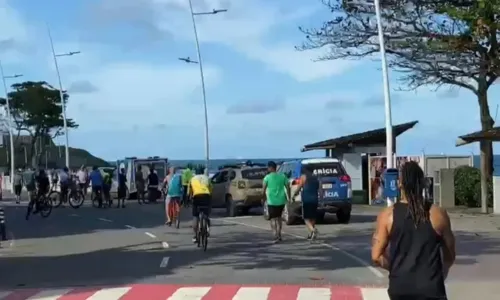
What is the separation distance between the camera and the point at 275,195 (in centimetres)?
2014

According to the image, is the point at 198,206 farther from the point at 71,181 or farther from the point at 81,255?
the point at 71,181

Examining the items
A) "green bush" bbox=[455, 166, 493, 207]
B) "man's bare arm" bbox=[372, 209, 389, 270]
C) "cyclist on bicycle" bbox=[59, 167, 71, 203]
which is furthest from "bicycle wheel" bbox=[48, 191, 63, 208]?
"man's bare arm" bbox=[372, 209, 389, 270]

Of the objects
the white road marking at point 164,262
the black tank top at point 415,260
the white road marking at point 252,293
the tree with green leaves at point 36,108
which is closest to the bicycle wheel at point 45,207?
the white road marking at point 164,262

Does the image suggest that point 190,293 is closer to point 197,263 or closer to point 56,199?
point 197,263

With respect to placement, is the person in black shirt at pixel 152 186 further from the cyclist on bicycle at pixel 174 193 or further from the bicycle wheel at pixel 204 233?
the bicycle wheel at pixel 204 233

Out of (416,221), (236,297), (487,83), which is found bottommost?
(236,297)

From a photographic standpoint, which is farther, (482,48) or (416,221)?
(482,48)

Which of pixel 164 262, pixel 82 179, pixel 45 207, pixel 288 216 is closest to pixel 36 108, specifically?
pixel 82 179

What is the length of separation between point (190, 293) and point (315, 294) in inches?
66.5

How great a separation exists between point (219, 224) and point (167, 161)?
20626 mm

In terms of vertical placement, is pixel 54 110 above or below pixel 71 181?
above

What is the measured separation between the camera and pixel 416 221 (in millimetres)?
6188

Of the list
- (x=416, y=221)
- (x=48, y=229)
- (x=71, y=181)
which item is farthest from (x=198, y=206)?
(x=71, y=181)

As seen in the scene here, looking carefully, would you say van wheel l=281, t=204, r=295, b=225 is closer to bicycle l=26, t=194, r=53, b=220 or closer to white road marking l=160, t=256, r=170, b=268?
white road marking l=160, t=256, r=170, b=268
